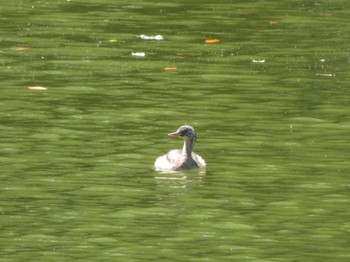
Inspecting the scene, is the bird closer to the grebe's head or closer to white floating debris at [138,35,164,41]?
the grebe's head

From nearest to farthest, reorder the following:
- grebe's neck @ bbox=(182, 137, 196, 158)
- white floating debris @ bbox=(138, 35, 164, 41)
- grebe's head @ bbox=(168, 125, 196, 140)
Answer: grebe's neck @ bbox=(182, 137, 196, 158) < grebe's head @ bbox=(168, 125, 196, 140) < white floating debris @ bbox=(138, 35, 164, 41)

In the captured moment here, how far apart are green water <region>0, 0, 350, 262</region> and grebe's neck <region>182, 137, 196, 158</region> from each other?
0.80ft

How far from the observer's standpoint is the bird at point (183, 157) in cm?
1759

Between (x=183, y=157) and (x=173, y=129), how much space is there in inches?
50.3

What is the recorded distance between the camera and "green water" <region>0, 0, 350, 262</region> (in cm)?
→ 1523

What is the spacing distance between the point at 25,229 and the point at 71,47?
8.53 m

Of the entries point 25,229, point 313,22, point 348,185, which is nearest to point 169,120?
point 348,185

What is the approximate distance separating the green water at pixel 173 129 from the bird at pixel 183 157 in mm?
113

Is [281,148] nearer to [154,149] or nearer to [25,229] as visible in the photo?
[154,149]

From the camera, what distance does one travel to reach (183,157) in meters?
17.9

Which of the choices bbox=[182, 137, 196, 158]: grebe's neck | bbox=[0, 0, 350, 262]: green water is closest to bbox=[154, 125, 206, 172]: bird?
bbox=[182, 137, 196, 158]: grebe's neck

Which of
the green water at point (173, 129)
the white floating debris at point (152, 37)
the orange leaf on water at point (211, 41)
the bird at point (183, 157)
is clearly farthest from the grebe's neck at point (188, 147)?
the white floating debris at point (152, 37)

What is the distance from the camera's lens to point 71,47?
23.6 m

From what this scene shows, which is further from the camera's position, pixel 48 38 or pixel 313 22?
pixel 313 22
